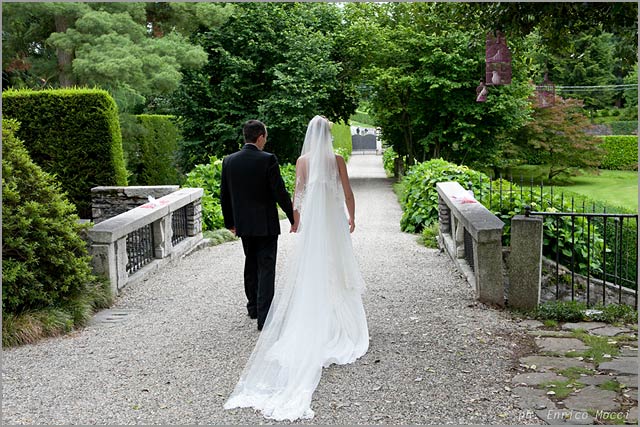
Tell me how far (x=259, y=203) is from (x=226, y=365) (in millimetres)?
1496

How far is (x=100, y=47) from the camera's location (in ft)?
54.3

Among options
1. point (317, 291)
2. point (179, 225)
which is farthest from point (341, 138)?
point (317, 291)

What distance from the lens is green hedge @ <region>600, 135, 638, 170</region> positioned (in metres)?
45.2

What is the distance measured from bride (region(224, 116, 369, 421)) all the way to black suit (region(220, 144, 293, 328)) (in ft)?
0.71

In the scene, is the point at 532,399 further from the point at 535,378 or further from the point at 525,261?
the point at 525,261

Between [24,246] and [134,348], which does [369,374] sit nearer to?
[134,348]

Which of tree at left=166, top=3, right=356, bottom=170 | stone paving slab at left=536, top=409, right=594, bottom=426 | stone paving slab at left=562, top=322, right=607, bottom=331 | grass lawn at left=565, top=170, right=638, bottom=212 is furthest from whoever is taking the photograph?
grass lawn at left=565, top=170, right=638, bottom=212

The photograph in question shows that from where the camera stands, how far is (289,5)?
Answer: 27.2 metres

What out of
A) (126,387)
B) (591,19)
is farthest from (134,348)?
(591,19)

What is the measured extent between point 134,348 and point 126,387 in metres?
1.08

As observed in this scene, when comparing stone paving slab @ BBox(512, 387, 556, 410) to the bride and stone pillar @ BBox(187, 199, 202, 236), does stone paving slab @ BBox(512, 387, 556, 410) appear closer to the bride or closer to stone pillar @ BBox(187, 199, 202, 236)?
the bride

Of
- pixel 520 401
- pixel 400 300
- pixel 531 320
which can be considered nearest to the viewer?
pixel 520 401

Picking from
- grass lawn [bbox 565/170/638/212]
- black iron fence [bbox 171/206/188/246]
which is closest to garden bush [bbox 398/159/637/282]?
black iron fence [bbox 171/206/188/246]

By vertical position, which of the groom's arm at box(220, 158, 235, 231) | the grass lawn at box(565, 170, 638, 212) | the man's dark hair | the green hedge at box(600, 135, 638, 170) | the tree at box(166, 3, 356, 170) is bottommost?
the grass lawn at box(565, 170, 638, 212)
